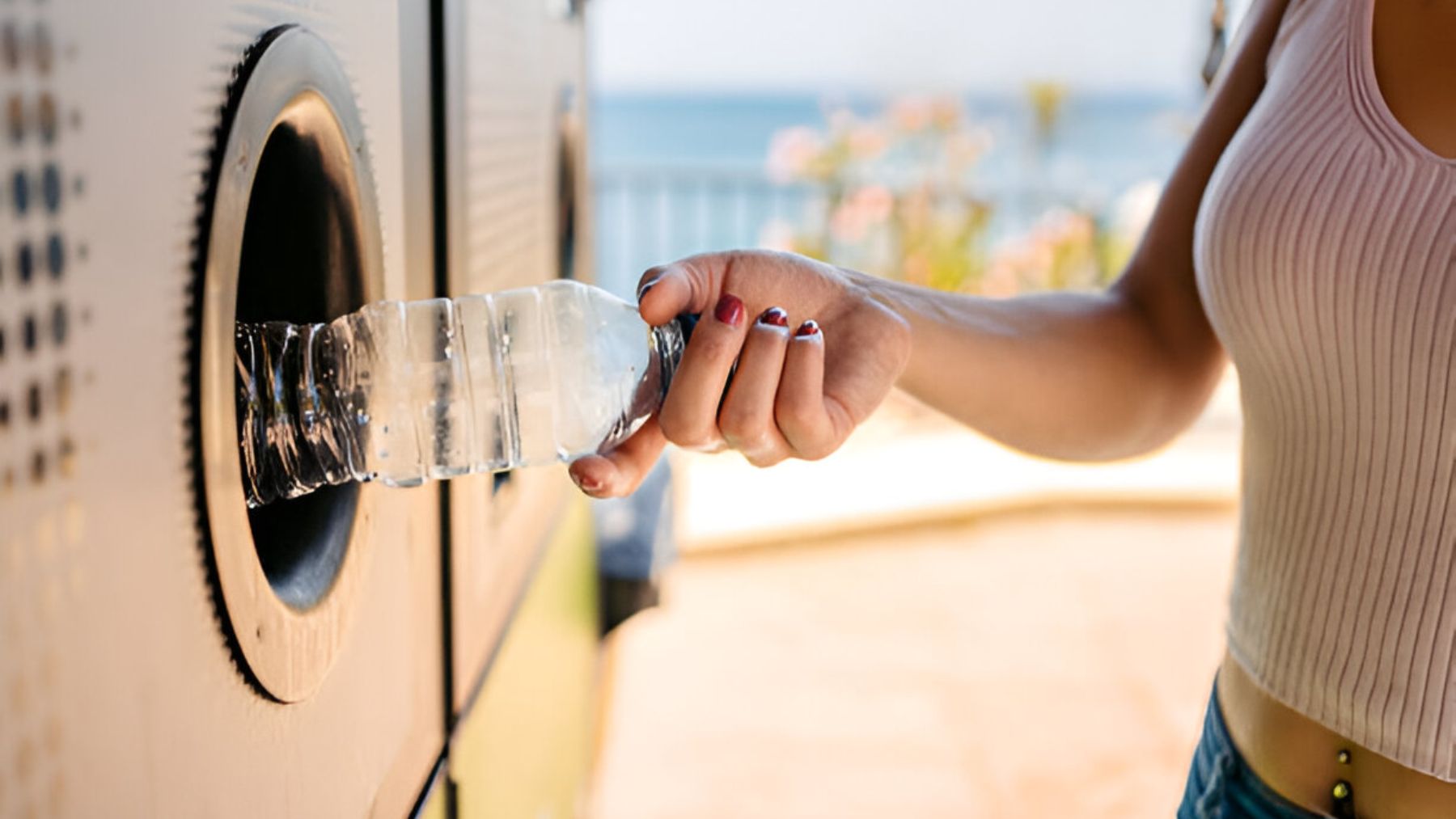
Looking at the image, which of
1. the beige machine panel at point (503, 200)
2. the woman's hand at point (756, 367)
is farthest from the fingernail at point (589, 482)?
the beige machine panel at point (503, 200)

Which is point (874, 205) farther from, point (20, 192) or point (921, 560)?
point (20, 192)

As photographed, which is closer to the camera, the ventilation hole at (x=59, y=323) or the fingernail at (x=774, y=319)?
the ventilation hole at (x=59, y=323)

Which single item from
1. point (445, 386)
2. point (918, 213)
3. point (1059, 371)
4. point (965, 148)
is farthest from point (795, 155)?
point (445, 386)

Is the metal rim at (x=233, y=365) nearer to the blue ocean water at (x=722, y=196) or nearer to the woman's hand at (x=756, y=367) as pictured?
the woman's hand at (x=756, y=367)

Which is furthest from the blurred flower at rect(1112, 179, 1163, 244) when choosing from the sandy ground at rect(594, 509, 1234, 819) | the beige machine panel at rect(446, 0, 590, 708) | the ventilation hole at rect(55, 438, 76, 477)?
the ventilation hole at rect(55, 438, 76, 477)

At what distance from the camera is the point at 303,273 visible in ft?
2.33

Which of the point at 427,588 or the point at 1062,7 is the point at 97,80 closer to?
the point at 427,588

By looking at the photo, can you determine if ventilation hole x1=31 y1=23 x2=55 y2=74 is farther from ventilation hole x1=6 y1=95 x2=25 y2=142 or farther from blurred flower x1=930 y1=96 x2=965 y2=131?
blurred flower x1=930 y1=96 x2=965 y2=131

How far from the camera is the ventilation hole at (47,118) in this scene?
0.38 metres

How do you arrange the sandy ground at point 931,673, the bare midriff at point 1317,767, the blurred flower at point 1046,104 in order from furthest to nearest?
the blurred flower at point 1046,104 → the sandy ground at point 931,673 → the bare midriff at point 1317,767

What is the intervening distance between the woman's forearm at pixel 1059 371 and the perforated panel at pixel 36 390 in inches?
26.1

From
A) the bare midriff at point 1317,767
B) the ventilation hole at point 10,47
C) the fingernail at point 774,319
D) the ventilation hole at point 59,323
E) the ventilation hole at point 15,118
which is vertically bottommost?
the bare midriff at point 1317,767

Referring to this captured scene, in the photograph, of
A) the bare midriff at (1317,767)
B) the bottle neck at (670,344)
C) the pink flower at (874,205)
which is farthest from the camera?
the pink flower at (874,205)

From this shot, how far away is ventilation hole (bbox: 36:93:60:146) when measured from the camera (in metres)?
0.38
